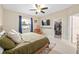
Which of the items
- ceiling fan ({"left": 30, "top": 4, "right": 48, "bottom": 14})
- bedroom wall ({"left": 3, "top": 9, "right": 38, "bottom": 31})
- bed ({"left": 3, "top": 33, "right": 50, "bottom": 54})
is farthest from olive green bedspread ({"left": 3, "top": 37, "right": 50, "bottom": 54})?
ceiling fan ({"left": 30, "top": 4, "right": 48, "bottom": 14})

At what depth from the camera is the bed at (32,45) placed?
2.06 meters

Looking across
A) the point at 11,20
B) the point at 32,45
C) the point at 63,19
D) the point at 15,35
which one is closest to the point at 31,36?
the point at 32,45

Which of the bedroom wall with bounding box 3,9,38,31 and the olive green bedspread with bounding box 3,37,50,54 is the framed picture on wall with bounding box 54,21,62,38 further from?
the bedroom wall with bounding box 3,9,38,31

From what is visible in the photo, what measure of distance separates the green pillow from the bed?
0.20 feet

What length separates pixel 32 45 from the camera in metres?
2.18

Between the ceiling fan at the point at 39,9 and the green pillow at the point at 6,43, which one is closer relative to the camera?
the green pillow at the point at 6,43

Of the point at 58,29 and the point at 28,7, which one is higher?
the point at 28,7

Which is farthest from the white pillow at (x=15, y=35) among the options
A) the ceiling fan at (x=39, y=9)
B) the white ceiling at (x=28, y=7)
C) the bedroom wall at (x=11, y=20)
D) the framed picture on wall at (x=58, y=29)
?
the framed picture on wall at (x=58, y=29)

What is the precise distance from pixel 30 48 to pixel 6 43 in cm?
37

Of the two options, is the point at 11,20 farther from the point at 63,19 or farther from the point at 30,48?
the point at 63,19

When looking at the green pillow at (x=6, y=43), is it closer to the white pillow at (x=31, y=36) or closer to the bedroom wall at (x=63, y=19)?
the white pillow at (x=31, y=36)

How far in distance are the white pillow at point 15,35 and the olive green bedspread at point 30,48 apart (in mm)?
139
